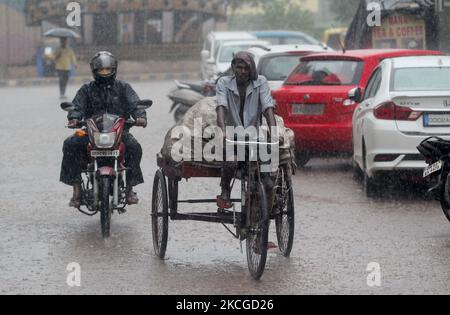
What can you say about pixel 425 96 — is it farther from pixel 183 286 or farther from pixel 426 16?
pixel 426 16

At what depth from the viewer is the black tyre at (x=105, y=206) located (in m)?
10.7

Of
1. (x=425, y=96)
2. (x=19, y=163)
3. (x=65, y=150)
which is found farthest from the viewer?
(x=19, y=163)

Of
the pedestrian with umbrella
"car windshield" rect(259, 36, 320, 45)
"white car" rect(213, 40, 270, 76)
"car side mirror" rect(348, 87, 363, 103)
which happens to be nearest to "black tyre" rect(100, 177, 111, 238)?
"car side mirror" rect(348, 87, 363, 103)

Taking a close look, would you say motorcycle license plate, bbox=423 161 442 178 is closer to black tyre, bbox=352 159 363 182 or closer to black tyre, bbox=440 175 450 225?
black tyre, bbox=440 175 450 225

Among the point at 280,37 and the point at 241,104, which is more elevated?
the point at 241,104

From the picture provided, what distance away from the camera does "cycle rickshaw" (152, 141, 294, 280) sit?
28.5ft

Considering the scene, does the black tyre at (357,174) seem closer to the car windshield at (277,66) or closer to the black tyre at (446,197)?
the car windshield at (277,66)

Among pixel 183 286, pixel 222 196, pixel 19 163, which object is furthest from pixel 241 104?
pixel 19 163

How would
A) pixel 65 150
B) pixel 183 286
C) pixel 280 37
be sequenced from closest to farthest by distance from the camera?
pixel 183 286 < pixel 65 150 < pixel 280 37

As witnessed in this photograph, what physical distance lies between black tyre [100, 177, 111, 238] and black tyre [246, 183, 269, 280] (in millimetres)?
2119

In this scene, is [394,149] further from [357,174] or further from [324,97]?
[324,97]

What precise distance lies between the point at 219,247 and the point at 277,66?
8115 mm

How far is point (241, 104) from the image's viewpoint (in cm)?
952

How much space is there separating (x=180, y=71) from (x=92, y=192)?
Answer: 121ft
